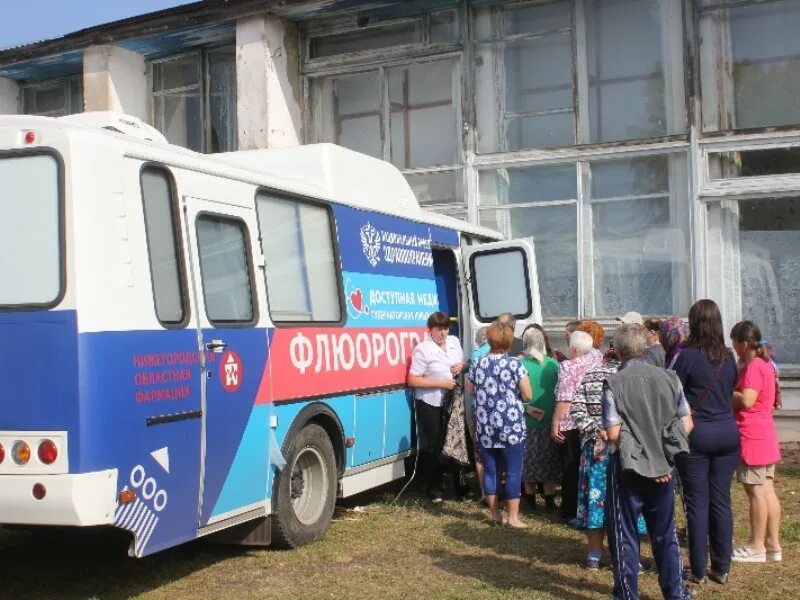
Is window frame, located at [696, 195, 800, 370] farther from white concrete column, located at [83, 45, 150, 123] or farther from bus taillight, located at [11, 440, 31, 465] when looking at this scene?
bus taillight, located at [11, 440, 31, 465]

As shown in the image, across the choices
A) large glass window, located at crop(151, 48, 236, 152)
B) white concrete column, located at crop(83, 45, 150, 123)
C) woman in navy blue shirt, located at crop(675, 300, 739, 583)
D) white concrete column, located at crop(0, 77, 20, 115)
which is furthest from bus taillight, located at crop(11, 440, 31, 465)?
white concrete column, located at crop(0, 77, 20, 115)

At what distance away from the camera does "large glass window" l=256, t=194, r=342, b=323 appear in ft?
24.8

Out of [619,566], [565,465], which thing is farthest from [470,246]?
[619,566]

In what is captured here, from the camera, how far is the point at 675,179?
14766 mm

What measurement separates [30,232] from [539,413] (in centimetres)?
485

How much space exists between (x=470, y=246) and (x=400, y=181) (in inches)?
47.1

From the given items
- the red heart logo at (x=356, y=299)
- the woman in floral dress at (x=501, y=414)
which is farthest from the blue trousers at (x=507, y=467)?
the red heart logo at (x=356, y=299)

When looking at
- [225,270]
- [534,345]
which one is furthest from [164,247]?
[534,345]

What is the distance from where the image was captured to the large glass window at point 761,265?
1397 centimetres

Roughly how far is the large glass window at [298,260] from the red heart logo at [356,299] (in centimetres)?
23

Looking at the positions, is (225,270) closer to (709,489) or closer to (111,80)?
(709,489)

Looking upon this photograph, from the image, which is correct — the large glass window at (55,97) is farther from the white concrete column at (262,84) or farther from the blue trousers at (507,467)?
the blue trousers at (507,467)

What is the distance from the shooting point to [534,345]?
9234mm

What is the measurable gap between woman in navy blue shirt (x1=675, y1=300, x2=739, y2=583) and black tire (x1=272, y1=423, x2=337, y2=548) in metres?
2.71
